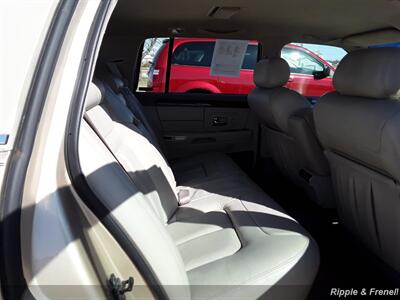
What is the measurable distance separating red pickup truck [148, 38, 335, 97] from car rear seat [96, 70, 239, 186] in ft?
3.63

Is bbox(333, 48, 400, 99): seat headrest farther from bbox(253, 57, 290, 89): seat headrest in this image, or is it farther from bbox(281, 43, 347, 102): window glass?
bbox(281, 43, 347, 102): window glass

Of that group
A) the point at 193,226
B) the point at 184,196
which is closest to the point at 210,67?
the point at 184,196

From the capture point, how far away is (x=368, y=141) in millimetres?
1608

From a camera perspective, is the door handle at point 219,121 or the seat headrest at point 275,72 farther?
the door handle at point 219,121

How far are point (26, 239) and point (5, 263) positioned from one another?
2.5 inches

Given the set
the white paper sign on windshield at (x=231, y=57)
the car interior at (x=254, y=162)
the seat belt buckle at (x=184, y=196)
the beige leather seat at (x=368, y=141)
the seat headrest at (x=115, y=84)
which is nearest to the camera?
the car interior at (x=254, y=162)

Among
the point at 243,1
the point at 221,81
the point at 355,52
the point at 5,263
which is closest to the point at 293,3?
the point at 243,1

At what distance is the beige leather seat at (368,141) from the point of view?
1543mm

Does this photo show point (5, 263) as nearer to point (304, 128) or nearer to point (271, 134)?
point (304, 128)

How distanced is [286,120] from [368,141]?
93 centimetres

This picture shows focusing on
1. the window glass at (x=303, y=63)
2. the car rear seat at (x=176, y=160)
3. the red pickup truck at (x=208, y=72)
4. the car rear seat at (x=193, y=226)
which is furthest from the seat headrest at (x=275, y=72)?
the window glass at (x=303, y=63)

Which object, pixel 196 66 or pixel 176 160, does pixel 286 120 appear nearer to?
pixel 176 160

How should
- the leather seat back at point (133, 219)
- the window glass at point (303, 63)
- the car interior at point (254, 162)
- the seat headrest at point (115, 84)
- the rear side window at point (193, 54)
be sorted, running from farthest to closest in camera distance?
1. the window glass at point (303, 63)
2. the rear side window at point (193, 54)
3. the seat headrest at point (115, 84)
4. the car interior at point (254, 162)
5. the leather seat back at point (133, 219)

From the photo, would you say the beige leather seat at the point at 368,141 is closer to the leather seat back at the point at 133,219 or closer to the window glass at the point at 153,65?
the leather seat back at the point at 133,219
